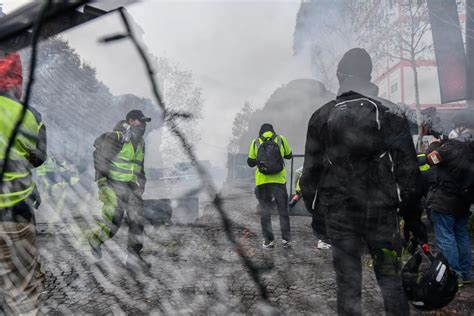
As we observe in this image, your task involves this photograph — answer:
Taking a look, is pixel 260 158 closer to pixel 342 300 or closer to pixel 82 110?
pixel 82 110

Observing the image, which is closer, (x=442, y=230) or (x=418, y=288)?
(x=418, y=288)

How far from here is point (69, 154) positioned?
10.3 m

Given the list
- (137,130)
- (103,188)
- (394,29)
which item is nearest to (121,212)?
(103,188)

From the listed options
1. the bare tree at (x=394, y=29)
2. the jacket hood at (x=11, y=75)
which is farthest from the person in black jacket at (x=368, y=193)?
the bare tree at (x=394, y=29)

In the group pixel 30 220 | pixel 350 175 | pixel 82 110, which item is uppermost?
pixel 82 110

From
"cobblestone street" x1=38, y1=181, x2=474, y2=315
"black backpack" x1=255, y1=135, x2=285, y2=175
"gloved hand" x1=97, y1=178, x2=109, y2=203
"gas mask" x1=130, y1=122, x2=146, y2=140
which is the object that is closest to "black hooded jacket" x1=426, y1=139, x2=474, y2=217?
"cobblestone street" x1=38, y1=181, x2=474, y2=315

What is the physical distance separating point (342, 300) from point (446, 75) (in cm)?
645

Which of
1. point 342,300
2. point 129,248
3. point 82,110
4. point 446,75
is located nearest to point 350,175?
point 342,300

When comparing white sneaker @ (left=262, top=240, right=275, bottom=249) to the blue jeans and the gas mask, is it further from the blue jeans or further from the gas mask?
the gas mask

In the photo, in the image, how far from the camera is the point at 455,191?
9.48 ft

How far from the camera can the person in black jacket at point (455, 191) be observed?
2.88 metres

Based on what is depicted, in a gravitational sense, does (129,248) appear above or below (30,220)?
below

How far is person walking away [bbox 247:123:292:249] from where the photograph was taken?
14.1 feet

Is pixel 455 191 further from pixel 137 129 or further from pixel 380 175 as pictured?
pixel 137 129
